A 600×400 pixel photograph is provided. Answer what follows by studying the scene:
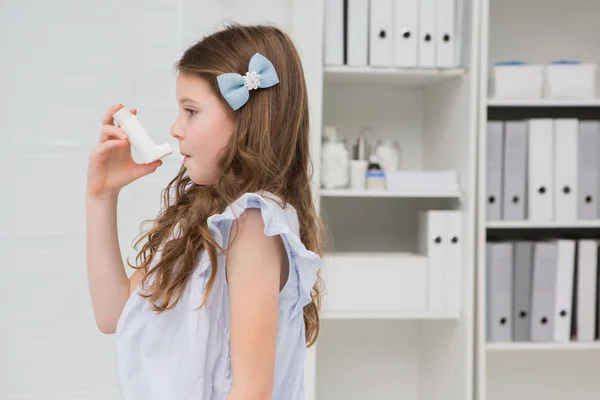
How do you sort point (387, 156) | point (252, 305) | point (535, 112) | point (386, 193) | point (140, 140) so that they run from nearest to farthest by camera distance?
point (252, 305), point (140, 140), point (386, 193), point (387, 156), point (535, 112)

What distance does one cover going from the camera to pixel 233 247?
1015mm

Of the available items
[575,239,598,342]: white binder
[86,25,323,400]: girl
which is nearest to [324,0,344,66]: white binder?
[575,239,598,342]: white binder

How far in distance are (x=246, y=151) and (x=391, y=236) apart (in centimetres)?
158

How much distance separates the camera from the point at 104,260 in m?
1.24

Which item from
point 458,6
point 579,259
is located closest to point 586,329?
point 579,259

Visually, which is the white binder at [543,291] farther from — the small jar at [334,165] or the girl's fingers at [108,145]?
the girl's fingers at [108,145]

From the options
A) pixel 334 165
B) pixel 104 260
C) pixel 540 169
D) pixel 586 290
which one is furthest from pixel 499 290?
pixel 104 260

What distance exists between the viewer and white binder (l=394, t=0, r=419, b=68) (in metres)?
2.20

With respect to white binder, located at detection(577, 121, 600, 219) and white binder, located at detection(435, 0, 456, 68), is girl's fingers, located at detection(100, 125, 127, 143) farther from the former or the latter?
white binder, located at detection(577, 121, 600, 219)

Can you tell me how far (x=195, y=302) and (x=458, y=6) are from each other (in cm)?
147

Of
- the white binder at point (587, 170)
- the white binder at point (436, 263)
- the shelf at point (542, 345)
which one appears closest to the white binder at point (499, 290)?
the shelf at point (542, 345)

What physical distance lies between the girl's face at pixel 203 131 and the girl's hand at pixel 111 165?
13 centimetres

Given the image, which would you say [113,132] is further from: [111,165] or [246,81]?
[246,81]

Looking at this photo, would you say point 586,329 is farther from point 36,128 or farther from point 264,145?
point 36,128
